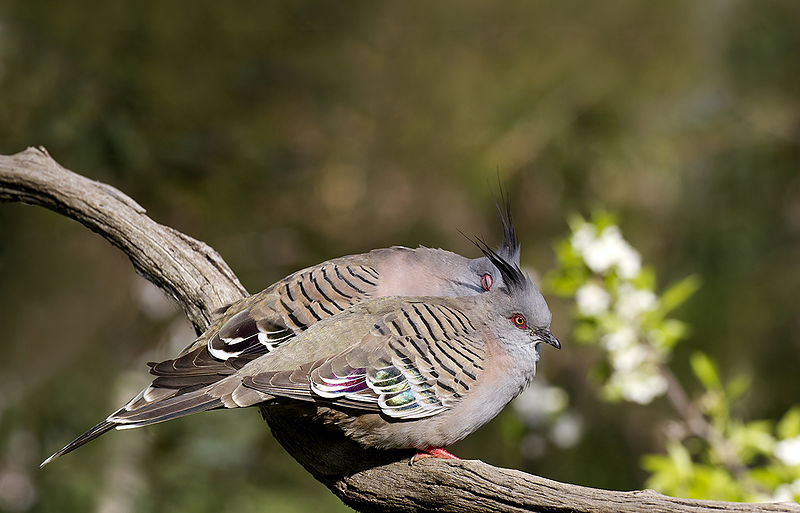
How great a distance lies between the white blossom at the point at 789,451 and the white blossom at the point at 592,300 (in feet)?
2.27

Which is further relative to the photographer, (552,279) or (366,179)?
(366,179)

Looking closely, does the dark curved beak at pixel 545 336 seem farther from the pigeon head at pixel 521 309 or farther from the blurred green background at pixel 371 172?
the blurred green background at pixel 371 172

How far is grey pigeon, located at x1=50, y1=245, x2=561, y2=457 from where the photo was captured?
6.26ft

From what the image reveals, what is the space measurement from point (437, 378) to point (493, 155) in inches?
113

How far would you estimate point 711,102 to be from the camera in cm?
513

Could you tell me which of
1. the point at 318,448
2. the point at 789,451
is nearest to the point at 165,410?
the point at 318,448

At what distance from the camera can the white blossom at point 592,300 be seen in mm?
2900

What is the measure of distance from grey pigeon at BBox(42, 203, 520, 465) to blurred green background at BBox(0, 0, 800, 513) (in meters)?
1.83

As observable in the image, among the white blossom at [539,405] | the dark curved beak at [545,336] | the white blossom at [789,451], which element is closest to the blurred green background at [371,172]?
the white blossom at [539,405]

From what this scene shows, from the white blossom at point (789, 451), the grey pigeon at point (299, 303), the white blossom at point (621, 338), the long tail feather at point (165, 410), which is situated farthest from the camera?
the white blossom at point (621, 338)

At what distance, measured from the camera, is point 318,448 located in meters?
2.21

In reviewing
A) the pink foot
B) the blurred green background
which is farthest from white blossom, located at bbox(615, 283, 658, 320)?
the blurred green background

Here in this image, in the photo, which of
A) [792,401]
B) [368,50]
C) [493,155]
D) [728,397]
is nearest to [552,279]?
[728,397]

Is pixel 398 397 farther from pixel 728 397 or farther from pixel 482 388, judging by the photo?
pixel 728 397
